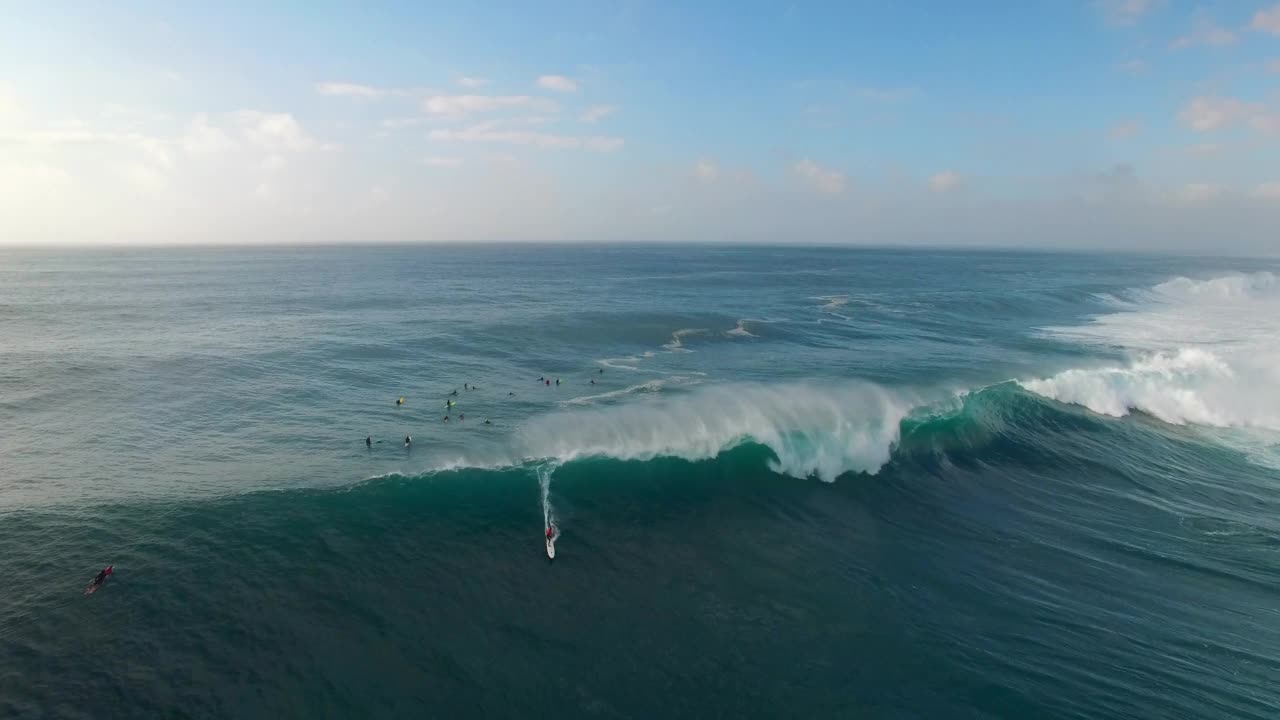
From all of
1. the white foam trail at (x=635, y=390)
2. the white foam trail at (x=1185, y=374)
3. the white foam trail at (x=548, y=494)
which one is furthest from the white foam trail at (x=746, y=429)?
the white foam trail at (x=1185, y=374)

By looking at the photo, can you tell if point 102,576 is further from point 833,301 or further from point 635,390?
point 833,301

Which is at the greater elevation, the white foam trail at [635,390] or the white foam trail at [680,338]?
the white foam trail at [680,338]

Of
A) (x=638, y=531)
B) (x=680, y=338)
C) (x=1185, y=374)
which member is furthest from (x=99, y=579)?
(x=1185, y=374)

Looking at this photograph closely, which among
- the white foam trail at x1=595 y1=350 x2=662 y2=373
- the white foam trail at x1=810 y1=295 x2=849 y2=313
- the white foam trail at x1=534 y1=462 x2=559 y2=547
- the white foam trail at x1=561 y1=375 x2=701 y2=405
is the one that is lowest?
the white foam trail at x1=534 y1=462 x2=559 y2=547

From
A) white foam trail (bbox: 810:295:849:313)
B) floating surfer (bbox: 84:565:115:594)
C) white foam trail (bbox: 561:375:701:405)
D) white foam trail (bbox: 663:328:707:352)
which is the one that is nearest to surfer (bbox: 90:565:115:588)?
floating surfer (bbox: 84:565:115:594)

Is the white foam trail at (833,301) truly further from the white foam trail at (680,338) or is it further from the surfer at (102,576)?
the surfer at (102,576)

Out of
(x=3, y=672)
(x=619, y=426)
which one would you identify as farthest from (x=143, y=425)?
(x=619, y=426)

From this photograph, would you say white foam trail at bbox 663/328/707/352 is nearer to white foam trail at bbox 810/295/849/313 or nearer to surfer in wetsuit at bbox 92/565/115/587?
white foam trail at bbox 810/295/849/313
